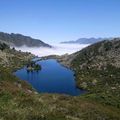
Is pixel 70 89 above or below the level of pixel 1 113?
below

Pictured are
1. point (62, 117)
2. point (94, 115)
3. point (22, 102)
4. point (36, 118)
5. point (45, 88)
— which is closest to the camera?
point (36, 118)

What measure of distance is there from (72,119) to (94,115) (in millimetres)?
6273

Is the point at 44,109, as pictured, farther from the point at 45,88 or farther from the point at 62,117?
the point at 45,88

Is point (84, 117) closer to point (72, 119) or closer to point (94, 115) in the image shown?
point (94, 115)

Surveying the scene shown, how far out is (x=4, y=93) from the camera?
35656mm

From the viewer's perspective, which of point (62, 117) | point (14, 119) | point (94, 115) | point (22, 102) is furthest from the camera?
point (94, 115)

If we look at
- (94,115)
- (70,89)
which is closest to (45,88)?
(70,89)

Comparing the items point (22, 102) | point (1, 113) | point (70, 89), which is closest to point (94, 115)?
point (22, 102)

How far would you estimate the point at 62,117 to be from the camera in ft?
101

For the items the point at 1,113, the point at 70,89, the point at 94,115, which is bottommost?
the point at 70,89

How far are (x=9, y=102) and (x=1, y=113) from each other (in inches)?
192

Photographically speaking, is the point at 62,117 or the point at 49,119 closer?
the point at 49,119

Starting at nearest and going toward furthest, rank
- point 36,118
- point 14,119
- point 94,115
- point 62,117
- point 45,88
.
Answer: point 14,119 < point 36,118 < point 62,117 < point 94,115 < point 45,88

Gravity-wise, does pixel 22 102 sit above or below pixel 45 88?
above
